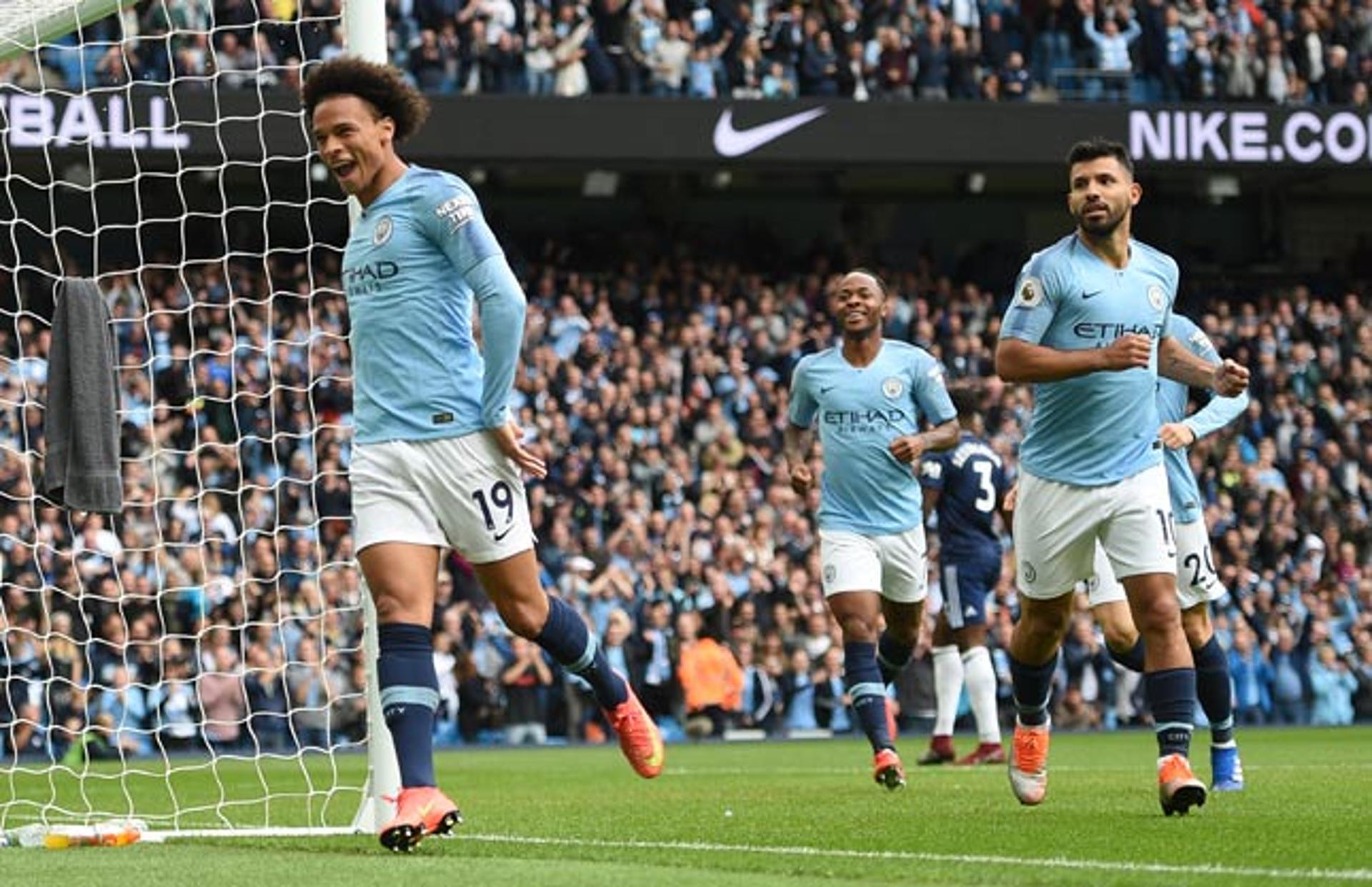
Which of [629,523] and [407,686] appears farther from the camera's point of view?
[629,523]

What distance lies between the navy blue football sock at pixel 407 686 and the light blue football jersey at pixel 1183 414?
170 inches

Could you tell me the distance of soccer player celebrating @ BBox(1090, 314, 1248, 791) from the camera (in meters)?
11.1

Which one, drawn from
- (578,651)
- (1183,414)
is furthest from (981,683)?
(578,651)

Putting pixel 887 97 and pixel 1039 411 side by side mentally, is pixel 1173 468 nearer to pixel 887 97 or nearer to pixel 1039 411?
pixel 1039 411

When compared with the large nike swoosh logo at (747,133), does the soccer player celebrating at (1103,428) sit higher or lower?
lower

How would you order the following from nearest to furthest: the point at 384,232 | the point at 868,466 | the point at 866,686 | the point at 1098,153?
the point at 384,232
the point at 1098,153
the point at 866,686
the point at 868,466

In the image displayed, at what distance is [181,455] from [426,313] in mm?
14690

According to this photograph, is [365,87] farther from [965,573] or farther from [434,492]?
[965,573]

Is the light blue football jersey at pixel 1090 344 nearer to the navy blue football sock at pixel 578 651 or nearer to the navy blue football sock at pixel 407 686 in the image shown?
the navy blue football sock at pixel 578 651

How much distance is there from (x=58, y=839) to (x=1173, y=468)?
5.56 m

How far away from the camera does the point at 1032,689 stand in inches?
395

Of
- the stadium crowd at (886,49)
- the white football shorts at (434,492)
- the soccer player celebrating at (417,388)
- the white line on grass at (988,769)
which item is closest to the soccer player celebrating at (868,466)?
the white line on grass at (988,769)

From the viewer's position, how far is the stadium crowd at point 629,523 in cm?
2053

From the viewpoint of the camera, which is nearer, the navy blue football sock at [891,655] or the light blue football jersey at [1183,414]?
the light blue football jersey at [1183,414]
